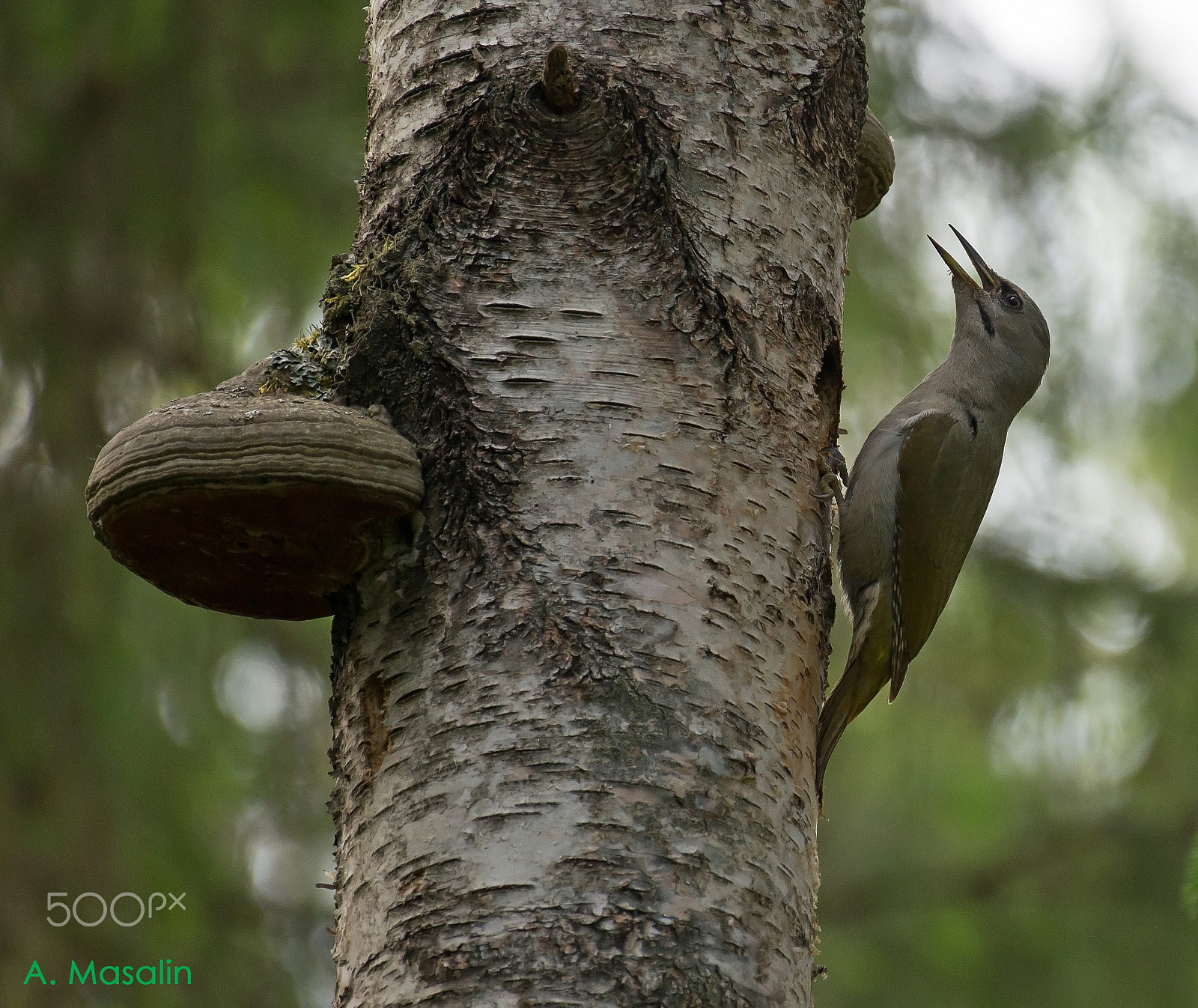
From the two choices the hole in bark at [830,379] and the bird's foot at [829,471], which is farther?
the hole in bark at [830,379]

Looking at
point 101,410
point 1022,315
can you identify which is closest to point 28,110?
point 101,410

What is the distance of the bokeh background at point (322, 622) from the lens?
5012 millimetres

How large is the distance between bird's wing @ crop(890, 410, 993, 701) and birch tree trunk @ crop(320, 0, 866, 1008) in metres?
2.03

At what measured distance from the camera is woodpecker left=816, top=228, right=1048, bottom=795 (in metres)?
4.43

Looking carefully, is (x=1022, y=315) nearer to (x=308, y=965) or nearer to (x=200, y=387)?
(x=200, y=387)

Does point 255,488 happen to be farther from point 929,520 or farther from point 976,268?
point 976,268

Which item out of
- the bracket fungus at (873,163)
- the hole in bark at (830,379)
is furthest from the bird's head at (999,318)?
the hole in bark at (830,379)

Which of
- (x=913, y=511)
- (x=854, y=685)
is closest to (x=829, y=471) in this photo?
(x=854, y=685)

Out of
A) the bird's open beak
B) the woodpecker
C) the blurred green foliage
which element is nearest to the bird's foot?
the woodpecker

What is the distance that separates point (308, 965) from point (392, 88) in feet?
13.6

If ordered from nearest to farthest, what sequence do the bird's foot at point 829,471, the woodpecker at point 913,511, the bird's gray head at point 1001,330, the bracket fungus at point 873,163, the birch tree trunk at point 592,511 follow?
the birch tree trunk at point 592,511 → the bird's foot at point 829,471 → the bracket fungus at point 873,163 → the woodpecker at point 913,511 → the bird's gray head at point 1001,330

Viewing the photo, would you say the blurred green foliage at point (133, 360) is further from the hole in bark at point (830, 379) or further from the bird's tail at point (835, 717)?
the hole in bark at point (830, 379)

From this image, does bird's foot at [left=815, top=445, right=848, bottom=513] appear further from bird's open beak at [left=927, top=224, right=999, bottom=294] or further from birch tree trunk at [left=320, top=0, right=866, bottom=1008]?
bird's open beak at [left=927, top=224, right=999, bottom=294]

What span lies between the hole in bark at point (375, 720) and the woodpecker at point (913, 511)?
2223 mm
